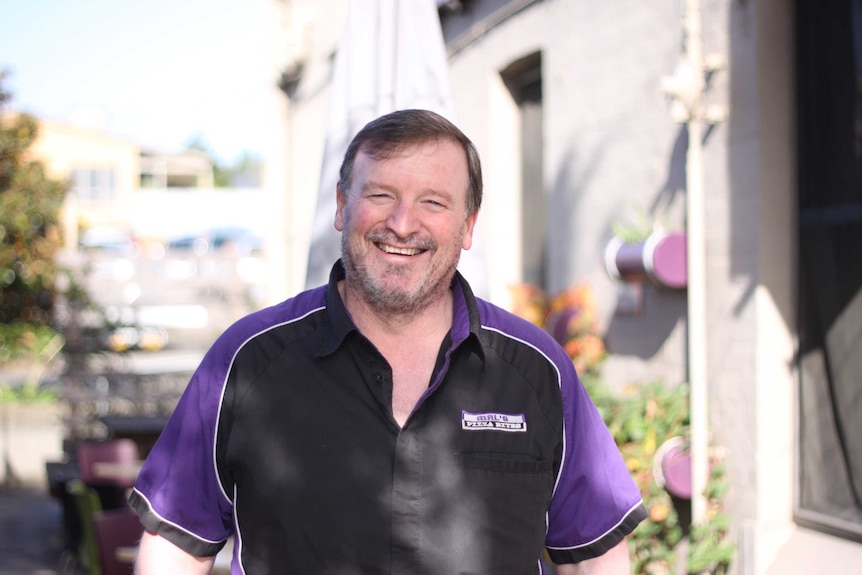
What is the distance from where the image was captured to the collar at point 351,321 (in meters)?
2.18

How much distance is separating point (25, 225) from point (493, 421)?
28.0 feet

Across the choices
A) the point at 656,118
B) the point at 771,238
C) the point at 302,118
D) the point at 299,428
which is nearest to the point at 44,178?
the point at 302,118

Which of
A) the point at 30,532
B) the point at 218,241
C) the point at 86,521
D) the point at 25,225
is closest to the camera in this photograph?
the point at 86,521

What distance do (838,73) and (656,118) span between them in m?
1.04

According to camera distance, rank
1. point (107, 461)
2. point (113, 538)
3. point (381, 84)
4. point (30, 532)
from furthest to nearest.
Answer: point (30, 532) < point (107, 461) < point (113, 538) < point (381, 84)

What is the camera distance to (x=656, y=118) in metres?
5.13

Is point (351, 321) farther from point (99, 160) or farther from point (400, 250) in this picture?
point (99, 160)

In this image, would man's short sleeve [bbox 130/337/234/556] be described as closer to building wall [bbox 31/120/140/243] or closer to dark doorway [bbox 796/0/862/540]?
dark doorway [bbox 796/0/862/540]

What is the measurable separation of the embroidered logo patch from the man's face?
10.7 inches

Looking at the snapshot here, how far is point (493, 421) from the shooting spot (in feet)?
7.07

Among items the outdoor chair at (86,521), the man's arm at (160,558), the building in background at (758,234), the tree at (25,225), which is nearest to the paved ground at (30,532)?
the outdoor chair at (86,521)

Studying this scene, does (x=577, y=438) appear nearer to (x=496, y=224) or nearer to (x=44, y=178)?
(x=496, y=224)

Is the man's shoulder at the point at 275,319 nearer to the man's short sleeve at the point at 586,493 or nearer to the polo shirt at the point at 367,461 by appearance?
the polo shirt at the point at 367,461

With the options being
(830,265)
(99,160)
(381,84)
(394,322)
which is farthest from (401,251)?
(99,160)
